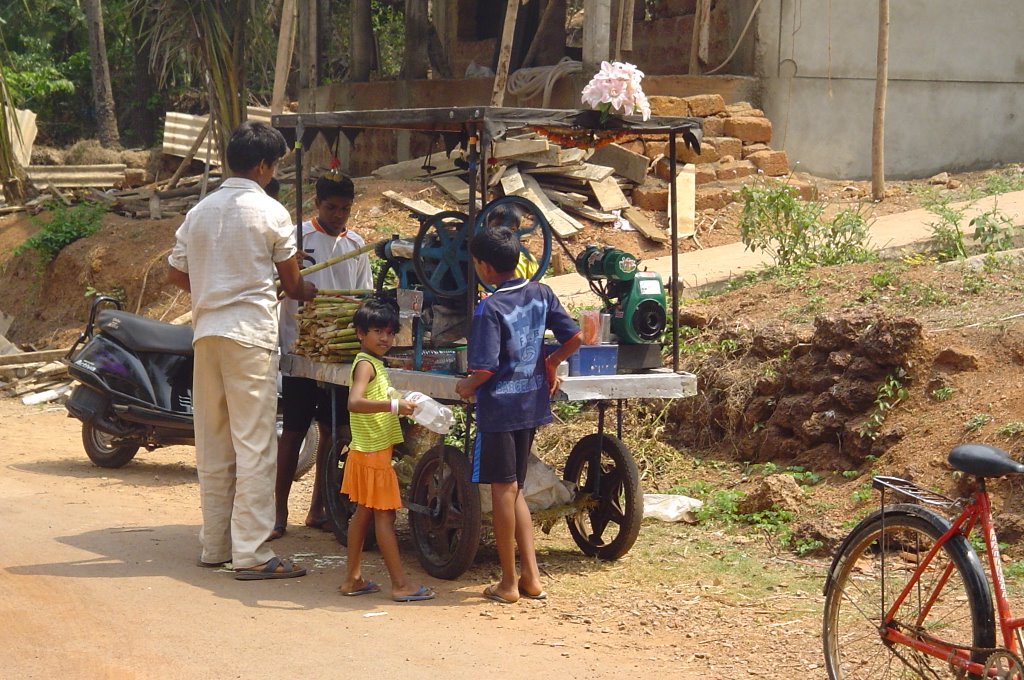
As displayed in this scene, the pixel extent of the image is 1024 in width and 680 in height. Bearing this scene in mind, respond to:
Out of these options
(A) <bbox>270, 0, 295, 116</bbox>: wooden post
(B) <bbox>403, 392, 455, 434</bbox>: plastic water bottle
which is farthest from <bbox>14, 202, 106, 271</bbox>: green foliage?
(B) <bbox>403, 392, 455, 434</bbox>: plastic water bottle

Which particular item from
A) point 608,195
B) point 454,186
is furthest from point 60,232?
point 608,195

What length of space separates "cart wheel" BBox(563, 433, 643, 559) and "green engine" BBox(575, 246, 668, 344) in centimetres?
60

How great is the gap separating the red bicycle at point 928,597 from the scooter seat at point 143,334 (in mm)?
5836

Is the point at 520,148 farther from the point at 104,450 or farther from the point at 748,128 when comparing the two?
the point at 104,450

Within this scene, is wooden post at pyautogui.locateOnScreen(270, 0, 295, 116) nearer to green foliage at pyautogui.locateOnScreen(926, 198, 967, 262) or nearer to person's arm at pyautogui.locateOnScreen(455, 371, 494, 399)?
green foliage at pyautogui.locateOnScreen(926, 198, 967, 262)

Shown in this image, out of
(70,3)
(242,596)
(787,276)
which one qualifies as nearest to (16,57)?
(70,3)

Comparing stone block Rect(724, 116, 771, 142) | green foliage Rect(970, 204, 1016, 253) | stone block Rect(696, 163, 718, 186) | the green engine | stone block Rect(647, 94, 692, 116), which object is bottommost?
the green engine

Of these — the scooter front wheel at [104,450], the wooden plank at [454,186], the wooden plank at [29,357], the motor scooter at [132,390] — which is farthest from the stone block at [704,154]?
the scooter front wheel at [104,450]

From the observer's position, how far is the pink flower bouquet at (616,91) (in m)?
5.94

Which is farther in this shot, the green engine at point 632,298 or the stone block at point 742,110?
the stone block at point 742,110

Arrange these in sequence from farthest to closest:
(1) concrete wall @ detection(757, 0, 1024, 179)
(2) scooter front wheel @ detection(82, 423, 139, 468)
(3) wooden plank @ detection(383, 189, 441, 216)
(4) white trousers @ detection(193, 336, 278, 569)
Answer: (1) concrete wall @ detection(757, 0, 1024, 179)
(3) wooden plank @ detection(383, 189, 441, 216)
(2) scooter front wheel @ detection(82, 423, 139, 468)
(4) white trousers @ detection(193, 336, 278, 569)

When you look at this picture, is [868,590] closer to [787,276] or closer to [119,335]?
[787,276]

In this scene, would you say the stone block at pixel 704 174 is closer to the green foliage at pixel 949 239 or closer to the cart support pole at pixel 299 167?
the green foliage at pixel 949 239

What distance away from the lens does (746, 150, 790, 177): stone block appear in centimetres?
1460
